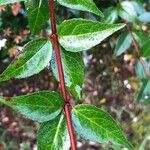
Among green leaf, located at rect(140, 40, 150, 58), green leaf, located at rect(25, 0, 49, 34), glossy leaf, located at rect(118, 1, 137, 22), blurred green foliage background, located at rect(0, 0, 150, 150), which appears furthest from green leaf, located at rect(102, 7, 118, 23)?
blurred green foliage background, located at rect(0, 0, 150, 150)

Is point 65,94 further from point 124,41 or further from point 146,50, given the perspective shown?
point 124,41

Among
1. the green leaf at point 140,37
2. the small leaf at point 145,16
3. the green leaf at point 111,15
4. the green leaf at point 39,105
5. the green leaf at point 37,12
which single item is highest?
the green leaf at point 111,15

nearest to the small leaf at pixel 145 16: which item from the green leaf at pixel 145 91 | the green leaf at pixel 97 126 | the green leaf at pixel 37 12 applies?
the green leaf at pixel 145 91

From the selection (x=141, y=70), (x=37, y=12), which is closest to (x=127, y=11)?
(x=141, y=70)

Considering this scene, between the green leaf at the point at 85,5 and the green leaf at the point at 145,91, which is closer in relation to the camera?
the green leaf at the point at 85,5

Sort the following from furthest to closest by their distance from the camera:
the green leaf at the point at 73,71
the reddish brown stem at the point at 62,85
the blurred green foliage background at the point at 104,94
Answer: the blurred green foliage background at the point at 104,94 < the green leaf at the point at 73,71 < the reddish brown stem at the point at 62,85

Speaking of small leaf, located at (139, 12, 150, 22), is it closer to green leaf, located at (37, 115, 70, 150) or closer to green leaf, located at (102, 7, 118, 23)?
green leaf, located at (102, 7, 118, 23)

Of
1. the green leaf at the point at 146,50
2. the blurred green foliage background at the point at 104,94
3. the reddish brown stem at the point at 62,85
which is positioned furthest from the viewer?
the blurred green foliage background at the point at 104,94

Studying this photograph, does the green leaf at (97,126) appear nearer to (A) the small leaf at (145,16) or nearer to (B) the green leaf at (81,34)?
(B) the green leaf at (81,34)

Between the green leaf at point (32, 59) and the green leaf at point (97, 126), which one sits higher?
the green leaf at point (32, 59)
